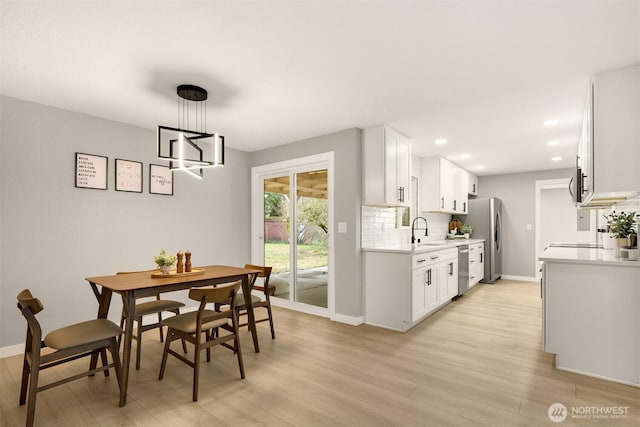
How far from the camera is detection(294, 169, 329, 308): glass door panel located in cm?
447

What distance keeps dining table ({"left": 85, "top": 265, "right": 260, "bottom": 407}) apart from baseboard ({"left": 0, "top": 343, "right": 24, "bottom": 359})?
3.76ft

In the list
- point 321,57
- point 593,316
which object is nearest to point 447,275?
point 593,316

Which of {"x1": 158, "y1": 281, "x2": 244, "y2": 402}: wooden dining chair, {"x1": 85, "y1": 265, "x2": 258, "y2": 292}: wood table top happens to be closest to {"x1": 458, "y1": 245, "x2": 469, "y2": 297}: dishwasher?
{"x1": 85, "y1": 265, "x2": 258, "y2": 292}: wood table top

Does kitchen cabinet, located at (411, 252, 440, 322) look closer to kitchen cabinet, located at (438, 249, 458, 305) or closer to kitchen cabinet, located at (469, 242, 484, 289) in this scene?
kitchen cabinet, located at (438, 249, 458, 305)

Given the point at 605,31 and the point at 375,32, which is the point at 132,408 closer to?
the point at 375,32

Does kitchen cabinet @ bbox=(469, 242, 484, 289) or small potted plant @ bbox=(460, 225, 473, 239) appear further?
small potted plant @ bbox=(460, 225, 473, 239)

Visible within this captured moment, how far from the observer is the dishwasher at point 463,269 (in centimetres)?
526

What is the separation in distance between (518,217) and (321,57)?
6687mm

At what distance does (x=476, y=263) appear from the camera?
246 inches

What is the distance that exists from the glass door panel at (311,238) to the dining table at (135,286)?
1.50 metres

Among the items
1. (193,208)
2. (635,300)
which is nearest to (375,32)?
A: (635,300)

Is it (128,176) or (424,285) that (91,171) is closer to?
(128,176)

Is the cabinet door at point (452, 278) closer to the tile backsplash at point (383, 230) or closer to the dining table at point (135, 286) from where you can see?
the tile backsplash at point (383, 230)

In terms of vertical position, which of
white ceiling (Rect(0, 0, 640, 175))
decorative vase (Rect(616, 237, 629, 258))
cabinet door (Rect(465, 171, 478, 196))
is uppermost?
white ceiling (Rect(0, 0, 640, 175))
